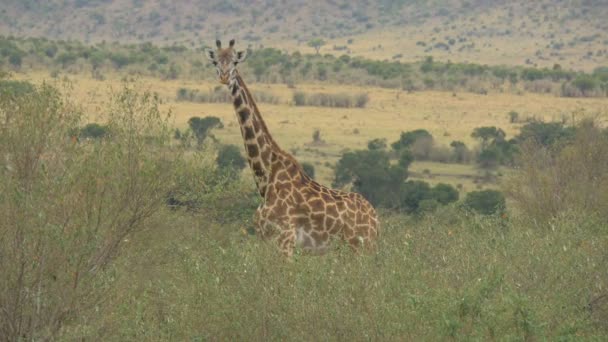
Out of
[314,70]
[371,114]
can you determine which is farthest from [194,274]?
[314,70]

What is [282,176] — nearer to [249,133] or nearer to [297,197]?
[297,197]

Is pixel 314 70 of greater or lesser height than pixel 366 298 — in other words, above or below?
below

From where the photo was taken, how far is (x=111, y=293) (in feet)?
34.1

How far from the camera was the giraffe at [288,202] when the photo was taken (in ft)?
41.8

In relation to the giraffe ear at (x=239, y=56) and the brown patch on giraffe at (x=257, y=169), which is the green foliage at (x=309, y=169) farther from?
the giraffe ear at (x=239, y=56)

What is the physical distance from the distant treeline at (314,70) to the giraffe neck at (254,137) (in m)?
48.9

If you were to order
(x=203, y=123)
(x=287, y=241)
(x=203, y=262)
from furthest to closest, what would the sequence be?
1. (x=203, y=123)
2. (x=287, y=241)
3. (x=203, y=262)

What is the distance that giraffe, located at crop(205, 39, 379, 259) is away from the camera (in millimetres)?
12734

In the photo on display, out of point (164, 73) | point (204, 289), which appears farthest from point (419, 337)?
point (164, 73)

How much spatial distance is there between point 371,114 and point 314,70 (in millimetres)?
17790

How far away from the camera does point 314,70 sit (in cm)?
7281

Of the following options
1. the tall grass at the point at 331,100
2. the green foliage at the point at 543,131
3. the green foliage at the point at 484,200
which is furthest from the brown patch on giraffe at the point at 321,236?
the tall grass at the point at 331,100

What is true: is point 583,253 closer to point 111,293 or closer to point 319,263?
point 319,263

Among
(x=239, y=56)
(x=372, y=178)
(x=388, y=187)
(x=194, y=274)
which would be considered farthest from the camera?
(x=372, y=178)
